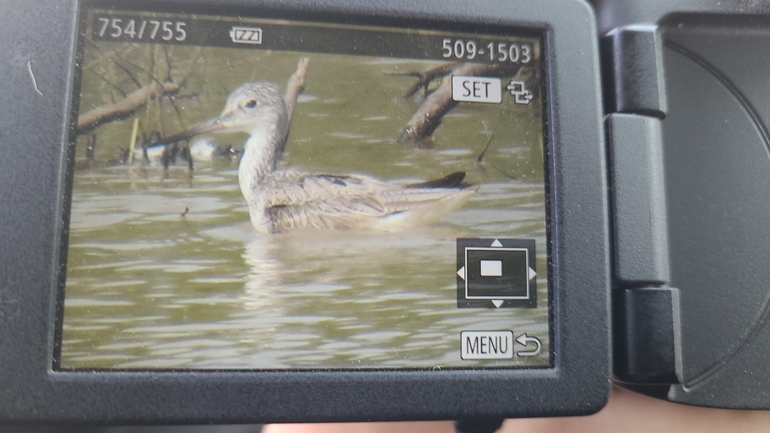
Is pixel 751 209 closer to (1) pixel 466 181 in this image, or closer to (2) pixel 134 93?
(1) pixel 466 181

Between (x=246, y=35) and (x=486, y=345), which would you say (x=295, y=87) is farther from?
(x=486, y=345)

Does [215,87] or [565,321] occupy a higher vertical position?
[215,87]

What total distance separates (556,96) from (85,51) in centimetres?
41

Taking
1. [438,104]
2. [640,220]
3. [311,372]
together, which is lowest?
[311,372]

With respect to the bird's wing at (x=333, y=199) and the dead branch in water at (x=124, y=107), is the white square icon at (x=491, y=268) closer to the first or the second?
the bird's wing at (x=333, y=199)

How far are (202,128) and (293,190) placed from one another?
92mm

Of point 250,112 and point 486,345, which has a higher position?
point 250,112

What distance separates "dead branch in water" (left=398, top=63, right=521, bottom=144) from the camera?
1.54 feet

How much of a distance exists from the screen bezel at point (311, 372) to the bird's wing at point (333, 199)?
0.12 meters

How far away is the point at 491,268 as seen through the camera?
18.3 inches

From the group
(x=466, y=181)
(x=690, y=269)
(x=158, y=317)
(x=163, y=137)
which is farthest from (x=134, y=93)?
(x=690, y=269)

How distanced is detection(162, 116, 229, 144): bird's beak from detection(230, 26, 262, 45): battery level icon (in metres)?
0.07

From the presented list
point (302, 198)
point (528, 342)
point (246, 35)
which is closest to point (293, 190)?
point (302, 198)

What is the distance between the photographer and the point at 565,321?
1.51ft
